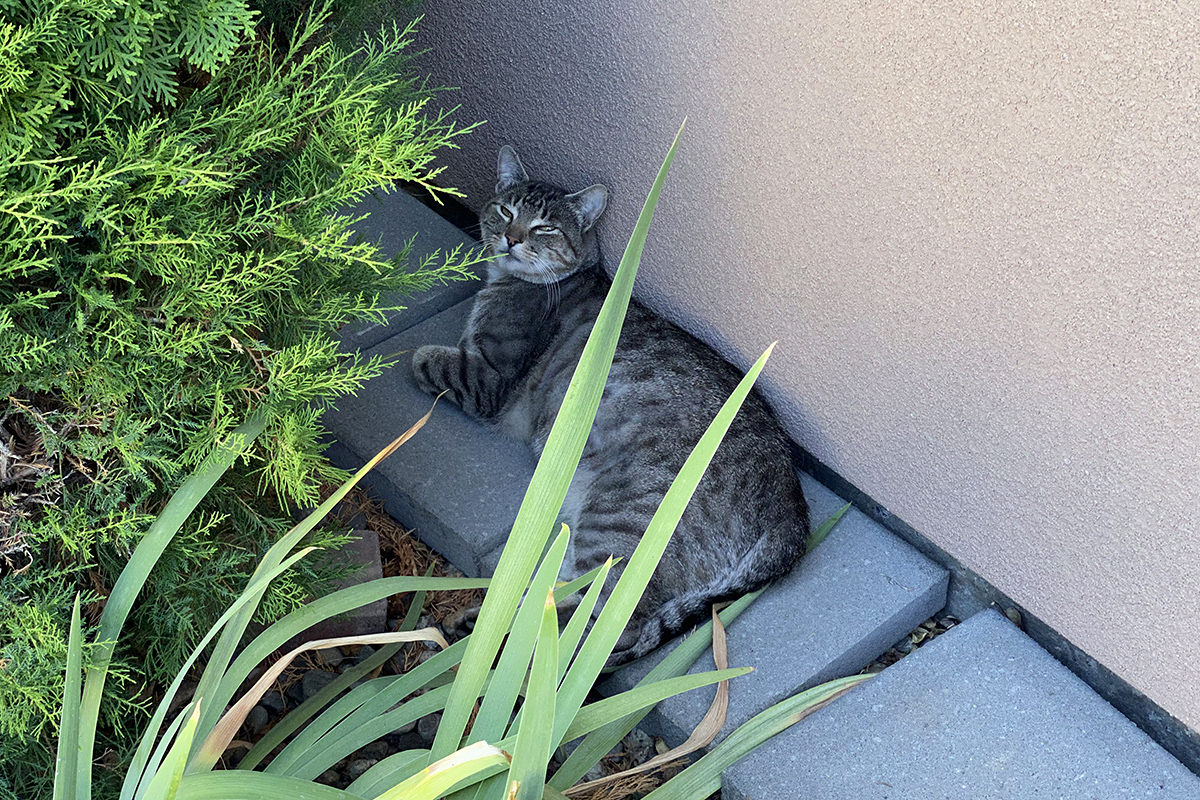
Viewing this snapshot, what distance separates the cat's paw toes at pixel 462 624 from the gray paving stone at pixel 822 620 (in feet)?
1.08

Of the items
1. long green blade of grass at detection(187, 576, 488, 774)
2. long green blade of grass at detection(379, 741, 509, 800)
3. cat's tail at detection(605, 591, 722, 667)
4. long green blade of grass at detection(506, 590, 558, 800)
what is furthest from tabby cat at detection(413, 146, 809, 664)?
long green blade of grass at detection(379, 741, 509, 800)

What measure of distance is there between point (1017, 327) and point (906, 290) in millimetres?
242

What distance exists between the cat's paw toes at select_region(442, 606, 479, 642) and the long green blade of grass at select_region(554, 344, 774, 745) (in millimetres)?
905

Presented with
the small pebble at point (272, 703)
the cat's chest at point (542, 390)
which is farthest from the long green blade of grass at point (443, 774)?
the cat's chest at point (542, 390)

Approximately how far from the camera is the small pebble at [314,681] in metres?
2.28

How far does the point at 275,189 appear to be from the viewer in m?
1.70

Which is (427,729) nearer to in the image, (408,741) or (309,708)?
(408,741)

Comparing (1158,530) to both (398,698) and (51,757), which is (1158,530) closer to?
(398,698)

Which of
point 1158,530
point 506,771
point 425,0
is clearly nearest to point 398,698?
point 506,771

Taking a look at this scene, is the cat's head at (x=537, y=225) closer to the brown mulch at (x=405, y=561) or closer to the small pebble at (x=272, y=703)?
the brown mulch at (x=405, y=561)

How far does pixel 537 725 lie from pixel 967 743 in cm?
119

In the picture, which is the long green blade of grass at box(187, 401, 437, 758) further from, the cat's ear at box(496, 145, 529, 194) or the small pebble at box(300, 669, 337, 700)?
the cat's ear at box(496, 145, 529, 194)

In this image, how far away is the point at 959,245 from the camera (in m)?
2.04

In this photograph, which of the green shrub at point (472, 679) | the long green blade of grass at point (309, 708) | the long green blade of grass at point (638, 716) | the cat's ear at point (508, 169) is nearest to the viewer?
the green shrub at point (472, 679)
